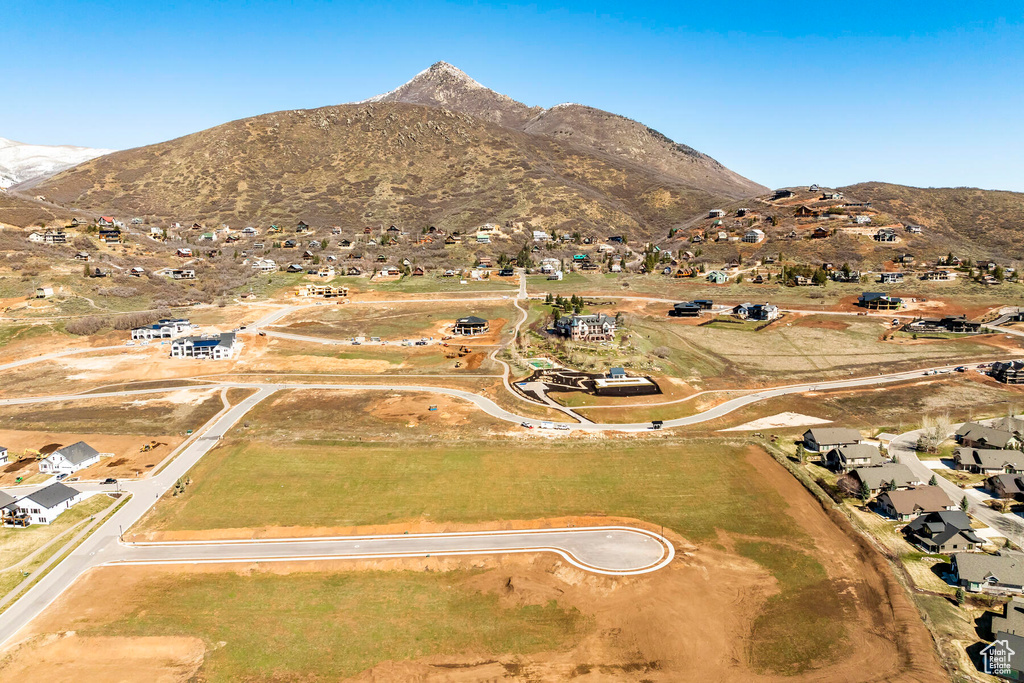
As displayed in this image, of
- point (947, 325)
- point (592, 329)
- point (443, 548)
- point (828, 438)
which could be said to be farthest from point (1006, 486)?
point (947, 325)

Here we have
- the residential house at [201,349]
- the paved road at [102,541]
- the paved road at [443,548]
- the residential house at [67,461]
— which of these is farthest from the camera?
the residential house at [201,349]

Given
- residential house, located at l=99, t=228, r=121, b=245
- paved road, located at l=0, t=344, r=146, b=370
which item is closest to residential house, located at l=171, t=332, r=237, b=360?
paved road, located at l=0, t=344, r=146, b=370

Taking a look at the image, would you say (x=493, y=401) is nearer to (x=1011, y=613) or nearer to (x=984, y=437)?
(x=1011, y=613)

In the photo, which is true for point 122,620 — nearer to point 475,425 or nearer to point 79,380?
point 475,425

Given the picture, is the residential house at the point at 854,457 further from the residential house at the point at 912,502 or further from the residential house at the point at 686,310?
the residential house at the point at 686,310

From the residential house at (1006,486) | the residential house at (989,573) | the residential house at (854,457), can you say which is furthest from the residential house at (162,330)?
the residential house at (1006,486)
